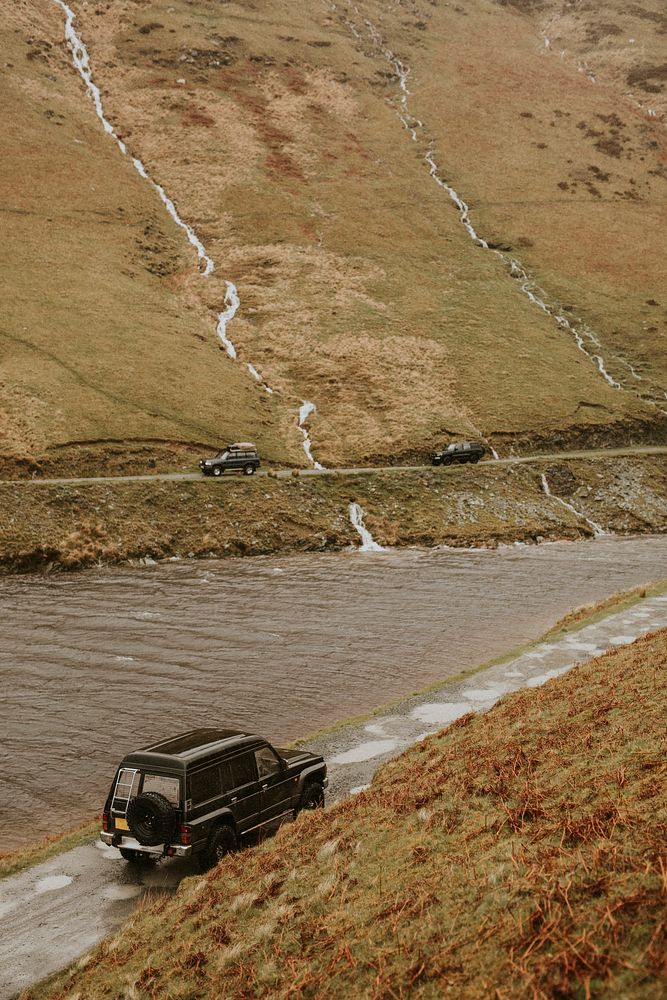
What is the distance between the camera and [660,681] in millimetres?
13008

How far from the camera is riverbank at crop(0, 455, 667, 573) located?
41812 mm

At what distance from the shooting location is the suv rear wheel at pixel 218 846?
12414 mm

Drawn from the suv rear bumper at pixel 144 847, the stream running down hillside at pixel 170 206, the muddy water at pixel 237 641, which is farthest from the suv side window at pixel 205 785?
the stream running down hillside at pixel 170 206

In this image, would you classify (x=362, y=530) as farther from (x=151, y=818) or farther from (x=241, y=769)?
(x=151, y=818)

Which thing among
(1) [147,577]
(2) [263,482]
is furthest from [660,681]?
(2) [263,482]

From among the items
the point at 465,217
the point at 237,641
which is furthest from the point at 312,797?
the point at 465,217

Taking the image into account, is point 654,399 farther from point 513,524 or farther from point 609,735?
point 609,735

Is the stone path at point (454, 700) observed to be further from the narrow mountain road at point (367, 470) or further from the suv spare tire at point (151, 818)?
the narrow mountain road at point (367, 470)

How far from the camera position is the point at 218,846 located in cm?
1267

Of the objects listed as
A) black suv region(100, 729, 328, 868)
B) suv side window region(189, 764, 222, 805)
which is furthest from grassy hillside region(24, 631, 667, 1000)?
suv side window region(189, 764, 222, 805)

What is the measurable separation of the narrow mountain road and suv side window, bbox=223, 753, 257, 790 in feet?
111

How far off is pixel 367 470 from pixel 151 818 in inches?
1681

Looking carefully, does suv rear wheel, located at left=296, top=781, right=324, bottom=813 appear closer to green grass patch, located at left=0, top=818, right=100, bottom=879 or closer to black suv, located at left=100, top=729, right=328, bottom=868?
black suv, located at left=100, top=729, right=328, bottom=868

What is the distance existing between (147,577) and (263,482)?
12214 mm
